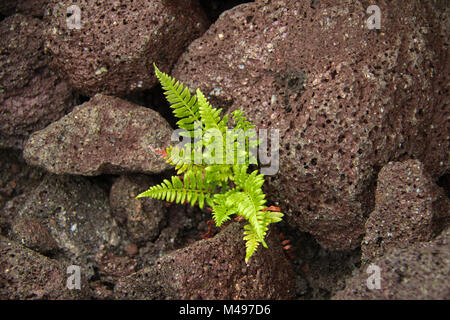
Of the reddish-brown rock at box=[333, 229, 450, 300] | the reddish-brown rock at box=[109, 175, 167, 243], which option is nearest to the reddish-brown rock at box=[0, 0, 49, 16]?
the reddish-brown rock at box=[109, 175, 167, 243]

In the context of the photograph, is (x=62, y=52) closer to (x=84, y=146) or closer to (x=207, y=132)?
(x=84, y=146)

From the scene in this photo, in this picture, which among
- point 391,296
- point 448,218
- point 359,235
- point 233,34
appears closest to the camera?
point 391,296

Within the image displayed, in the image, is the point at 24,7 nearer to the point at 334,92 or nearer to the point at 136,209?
the point at 136,209


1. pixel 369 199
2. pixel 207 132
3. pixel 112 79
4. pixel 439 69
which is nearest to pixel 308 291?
pixel 369 199

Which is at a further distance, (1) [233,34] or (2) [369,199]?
(1) [233,34]

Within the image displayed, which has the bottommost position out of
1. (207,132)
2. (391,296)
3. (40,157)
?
(391,296)

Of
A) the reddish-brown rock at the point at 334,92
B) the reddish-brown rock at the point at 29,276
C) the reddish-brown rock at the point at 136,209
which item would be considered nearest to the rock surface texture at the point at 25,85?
the reddish-brown rock at the point at 136,209

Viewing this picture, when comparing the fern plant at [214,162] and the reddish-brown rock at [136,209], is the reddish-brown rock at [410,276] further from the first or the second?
the reddish-brown rock at [136,209]
